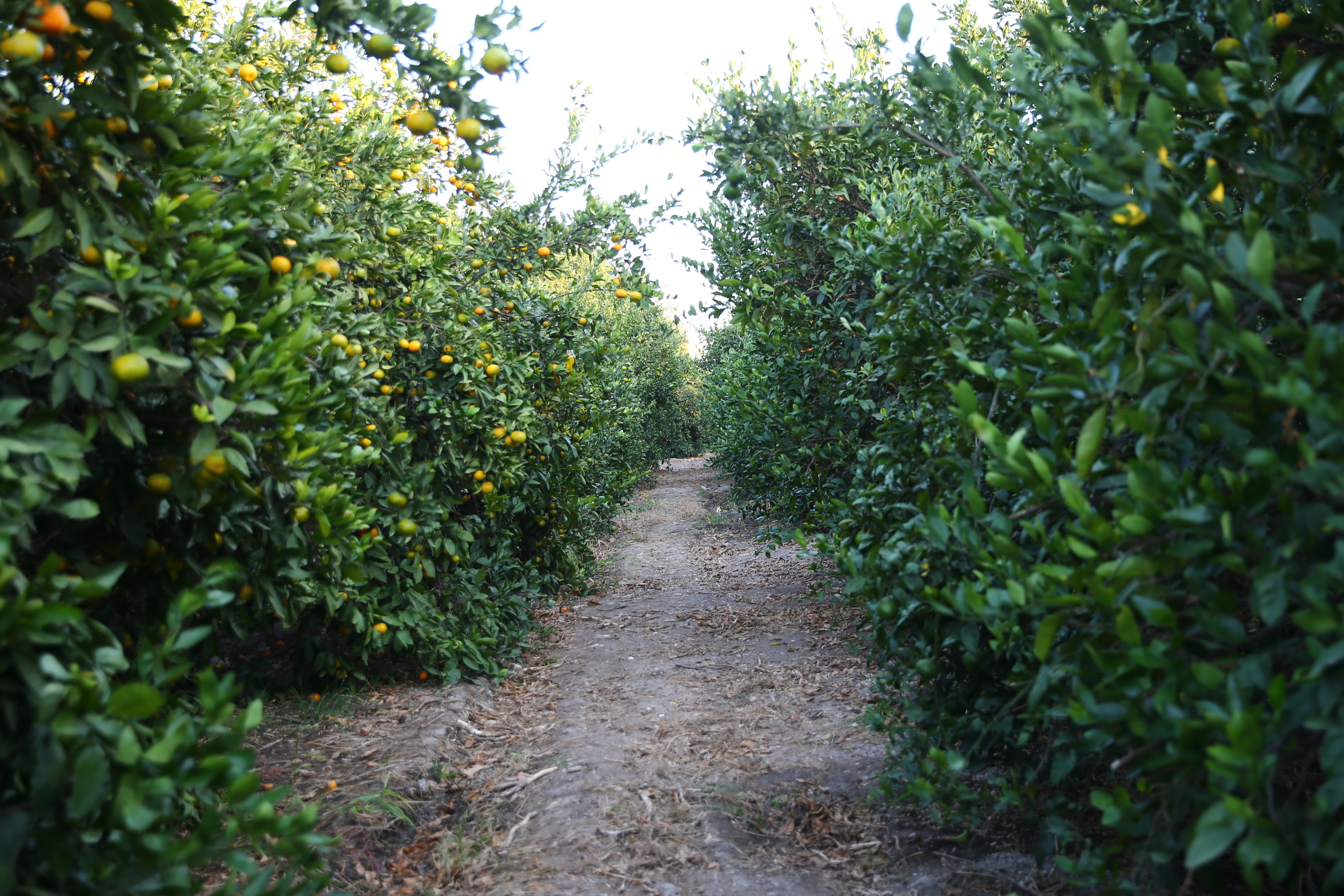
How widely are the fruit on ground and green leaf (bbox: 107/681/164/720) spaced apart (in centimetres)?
66

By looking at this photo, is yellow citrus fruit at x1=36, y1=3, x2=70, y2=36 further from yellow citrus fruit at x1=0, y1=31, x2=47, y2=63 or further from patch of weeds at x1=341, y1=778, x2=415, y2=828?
patch of weeds at x1=341, y1=778, x2=415, y2=828

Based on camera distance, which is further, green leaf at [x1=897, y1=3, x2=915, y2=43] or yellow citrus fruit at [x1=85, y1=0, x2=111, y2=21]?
green leaf at [x1=897, y1=3, x2=915, y2=43]

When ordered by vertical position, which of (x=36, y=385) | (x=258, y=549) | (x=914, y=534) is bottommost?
(x=914, y=534)

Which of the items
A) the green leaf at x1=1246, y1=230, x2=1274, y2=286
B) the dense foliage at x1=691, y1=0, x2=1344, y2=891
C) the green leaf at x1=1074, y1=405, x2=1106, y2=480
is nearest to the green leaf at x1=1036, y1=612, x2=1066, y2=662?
the dense foliage at x1=691, y1=0, x2=1344, y2=891

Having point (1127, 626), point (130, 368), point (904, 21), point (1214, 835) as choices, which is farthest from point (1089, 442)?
point (130, 368)

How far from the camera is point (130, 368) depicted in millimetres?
1718

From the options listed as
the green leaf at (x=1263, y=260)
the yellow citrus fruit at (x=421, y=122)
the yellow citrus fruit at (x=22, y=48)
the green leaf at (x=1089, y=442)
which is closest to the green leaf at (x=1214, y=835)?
the green leaf at (x=1089, y=442)

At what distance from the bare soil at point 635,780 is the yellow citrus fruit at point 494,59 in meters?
2.78

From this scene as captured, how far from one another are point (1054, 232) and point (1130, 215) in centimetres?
144

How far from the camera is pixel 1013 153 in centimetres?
377

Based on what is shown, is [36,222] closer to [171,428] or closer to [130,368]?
→ [130,368]

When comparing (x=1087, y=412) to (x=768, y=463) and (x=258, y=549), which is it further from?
(x=768, y=463)

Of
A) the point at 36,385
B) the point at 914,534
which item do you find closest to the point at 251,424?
the point at 36,385

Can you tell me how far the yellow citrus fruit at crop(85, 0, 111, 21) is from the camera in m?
1.74
